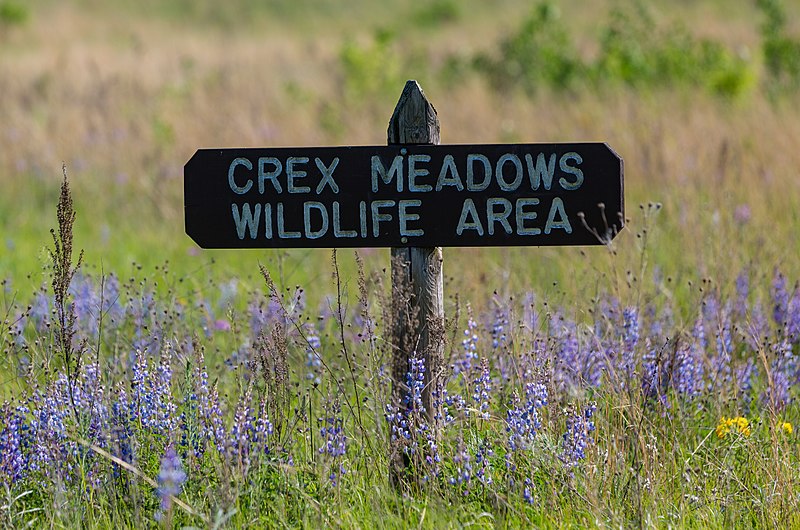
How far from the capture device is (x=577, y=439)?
298 centimetres

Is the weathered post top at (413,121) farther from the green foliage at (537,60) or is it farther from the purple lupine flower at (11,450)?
the green foliage at (537,60)

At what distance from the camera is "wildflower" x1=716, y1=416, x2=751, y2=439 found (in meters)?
3.23

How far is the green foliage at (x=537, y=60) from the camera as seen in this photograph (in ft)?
42.5

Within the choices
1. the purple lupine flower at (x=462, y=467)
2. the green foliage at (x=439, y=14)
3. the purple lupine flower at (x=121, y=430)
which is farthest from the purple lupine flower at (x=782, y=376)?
the green foliage at (x=439, y=14)

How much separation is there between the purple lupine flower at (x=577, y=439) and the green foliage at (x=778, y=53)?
9656mm

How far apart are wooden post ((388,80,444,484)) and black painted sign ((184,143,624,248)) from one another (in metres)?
0.06

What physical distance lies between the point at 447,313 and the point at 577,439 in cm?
121

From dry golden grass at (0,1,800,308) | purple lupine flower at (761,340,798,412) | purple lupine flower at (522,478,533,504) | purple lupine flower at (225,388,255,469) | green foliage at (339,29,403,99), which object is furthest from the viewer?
green foliage at (339,29,403,99)

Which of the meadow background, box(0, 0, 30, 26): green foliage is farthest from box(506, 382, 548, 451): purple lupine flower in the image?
box(0, 0, 30, 26): green foliage

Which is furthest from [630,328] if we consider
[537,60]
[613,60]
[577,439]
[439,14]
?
[439,14]

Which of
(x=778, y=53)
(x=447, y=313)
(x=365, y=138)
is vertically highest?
(x=778, y=53)

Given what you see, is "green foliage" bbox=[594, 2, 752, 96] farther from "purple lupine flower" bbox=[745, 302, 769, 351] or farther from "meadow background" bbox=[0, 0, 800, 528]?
"purple lupine flower" bbox=[745, 302, 769, 351]

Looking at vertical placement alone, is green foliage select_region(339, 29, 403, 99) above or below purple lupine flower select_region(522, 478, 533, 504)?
above

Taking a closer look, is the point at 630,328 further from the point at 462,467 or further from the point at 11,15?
the point at 11,15
